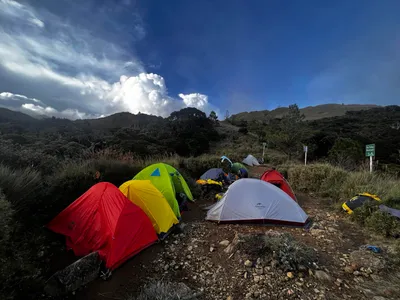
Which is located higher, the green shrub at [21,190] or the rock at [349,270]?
the green shrub at [21,190]

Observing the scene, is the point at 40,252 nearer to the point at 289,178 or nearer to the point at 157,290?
the point at 157,290

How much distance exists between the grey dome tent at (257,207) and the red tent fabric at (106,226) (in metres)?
1.93

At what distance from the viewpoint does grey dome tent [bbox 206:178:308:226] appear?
16.4 feet

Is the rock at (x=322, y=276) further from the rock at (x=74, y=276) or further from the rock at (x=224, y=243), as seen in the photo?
the rock at (x=74, y=276)

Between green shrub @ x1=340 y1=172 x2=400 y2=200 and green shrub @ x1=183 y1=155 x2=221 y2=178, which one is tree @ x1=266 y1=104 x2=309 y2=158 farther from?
green shrub @ x1=340 y1=172 x2=400 y2=200

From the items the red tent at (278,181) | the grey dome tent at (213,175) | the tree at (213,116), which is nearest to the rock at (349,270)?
the red tent at (278,181)

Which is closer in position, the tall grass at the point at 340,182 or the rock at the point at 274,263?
the rock at the point at 274,263

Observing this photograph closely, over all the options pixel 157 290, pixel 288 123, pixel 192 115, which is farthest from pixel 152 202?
pixel 192 115

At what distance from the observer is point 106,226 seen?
3.55 metres

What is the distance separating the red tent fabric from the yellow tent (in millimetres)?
303

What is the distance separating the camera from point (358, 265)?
134 inches

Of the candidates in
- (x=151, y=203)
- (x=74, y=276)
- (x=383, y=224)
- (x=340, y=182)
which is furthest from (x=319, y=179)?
(x=74, y=276)

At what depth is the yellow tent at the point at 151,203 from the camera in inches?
171

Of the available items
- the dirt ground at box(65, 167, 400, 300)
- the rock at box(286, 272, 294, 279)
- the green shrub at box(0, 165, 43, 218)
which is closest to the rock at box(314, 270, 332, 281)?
the dirt ground at box(65, 167, 400, 300)
